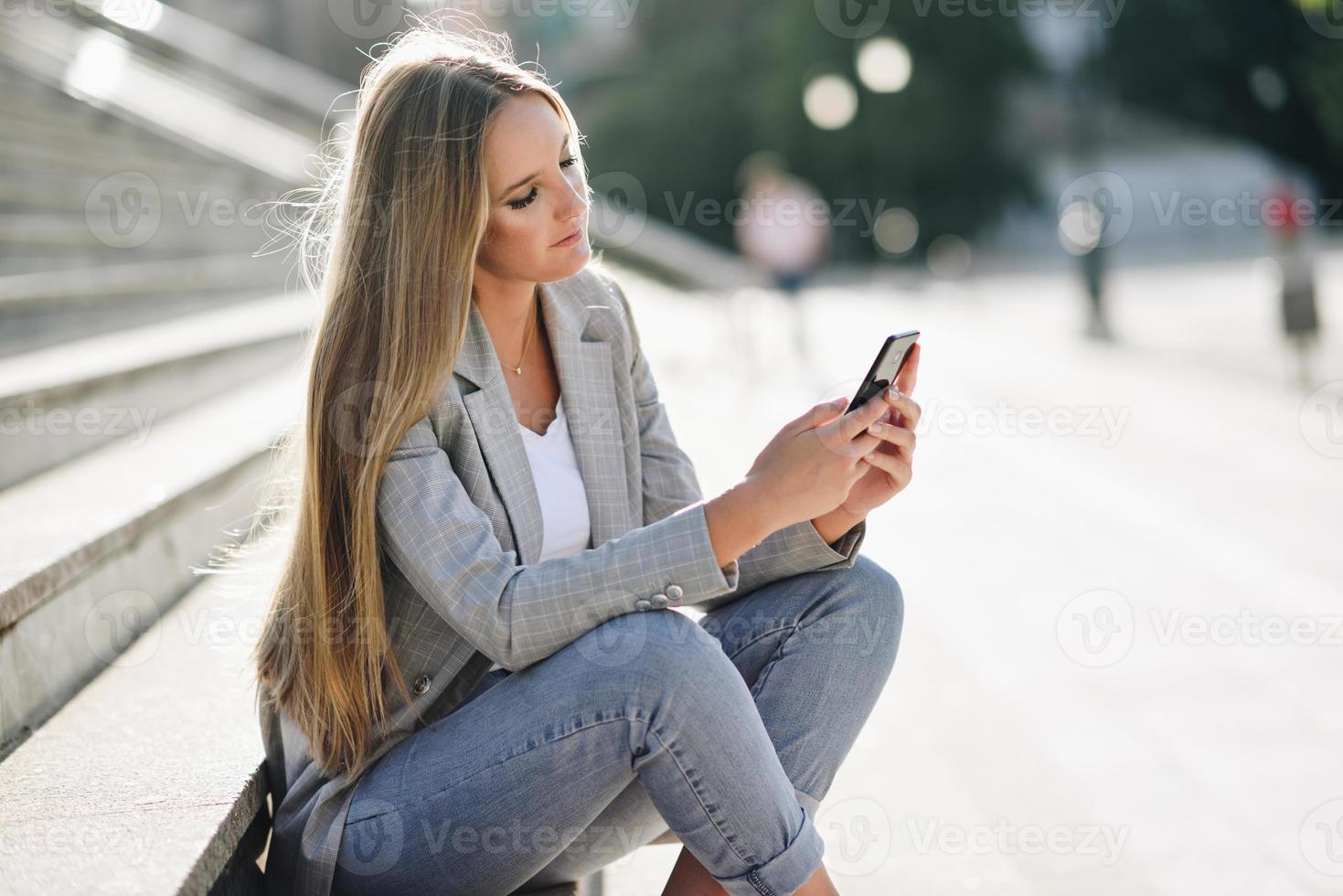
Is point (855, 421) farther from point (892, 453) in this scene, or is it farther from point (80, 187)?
point (80, 187)

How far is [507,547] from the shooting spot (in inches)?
80.6

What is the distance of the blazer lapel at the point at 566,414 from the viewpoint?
204 centimetres

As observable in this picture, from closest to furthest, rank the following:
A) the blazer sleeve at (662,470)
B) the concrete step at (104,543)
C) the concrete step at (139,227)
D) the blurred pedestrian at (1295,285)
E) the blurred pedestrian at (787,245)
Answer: the blazer sleeve at (662,470) → the concrete step at (104,543) → the concrete step at (139,227) → the blurred pedestrian at (1295,285) → the blurred pedestrian at (787,245)

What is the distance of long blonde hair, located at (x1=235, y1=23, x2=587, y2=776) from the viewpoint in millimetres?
1900

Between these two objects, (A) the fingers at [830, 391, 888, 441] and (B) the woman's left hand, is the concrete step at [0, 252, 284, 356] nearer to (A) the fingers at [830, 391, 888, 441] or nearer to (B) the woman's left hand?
(B) the woman's left hand

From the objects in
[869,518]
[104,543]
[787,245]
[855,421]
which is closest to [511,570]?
[855,421]

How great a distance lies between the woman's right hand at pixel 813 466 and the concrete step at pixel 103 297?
11.2 ft

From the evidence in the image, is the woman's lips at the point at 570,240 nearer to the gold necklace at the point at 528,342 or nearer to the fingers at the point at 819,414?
the gold necklace at the point at 528,342

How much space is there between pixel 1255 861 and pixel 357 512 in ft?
6.74

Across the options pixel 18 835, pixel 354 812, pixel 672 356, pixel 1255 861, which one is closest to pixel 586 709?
pixel 354 812

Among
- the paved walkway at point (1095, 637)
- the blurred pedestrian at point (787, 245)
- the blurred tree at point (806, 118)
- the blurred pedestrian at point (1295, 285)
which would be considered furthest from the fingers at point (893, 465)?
the blurred tree at point (806, 118)

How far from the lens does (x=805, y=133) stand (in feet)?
125

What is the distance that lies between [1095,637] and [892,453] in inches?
97.9

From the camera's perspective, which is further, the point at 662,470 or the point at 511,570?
the point at 662,470
